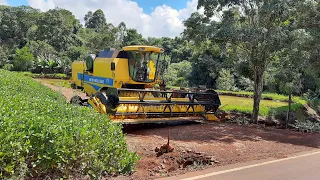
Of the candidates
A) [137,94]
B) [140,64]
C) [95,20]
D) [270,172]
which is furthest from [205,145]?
[95,20]

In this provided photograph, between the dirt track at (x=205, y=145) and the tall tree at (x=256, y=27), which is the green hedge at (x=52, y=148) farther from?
the tall tree at (x=256, y=27)

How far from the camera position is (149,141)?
8500 mm

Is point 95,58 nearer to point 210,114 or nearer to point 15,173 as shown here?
point 210,114

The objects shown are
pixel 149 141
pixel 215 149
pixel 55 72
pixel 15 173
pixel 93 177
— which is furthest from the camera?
pixel 55 72

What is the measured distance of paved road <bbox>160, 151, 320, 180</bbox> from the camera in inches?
231

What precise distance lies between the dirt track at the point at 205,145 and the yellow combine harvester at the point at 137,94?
55 centimetres

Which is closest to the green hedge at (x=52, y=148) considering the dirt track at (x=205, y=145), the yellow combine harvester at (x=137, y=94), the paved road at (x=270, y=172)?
the dirt track at (x=205, y=145)

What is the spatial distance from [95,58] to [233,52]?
19.6ft

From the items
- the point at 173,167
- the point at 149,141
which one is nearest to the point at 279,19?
the point at 149,141

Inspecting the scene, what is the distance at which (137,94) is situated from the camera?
11.4 meters

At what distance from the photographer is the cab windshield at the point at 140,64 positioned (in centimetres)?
1204

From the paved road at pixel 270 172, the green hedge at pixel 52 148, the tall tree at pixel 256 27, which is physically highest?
the tall tree at pixel 256 27

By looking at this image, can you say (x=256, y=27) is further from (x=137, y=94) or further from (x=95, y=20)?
(x=95, y=20)

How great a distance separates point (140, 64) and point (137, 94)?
135 cm
